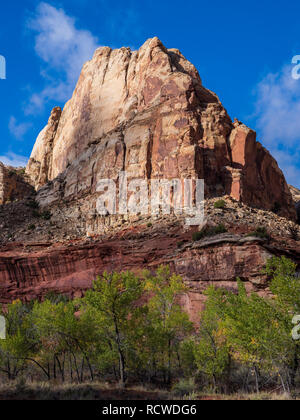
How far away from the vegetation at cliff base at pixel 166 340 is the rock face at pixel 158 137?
28.6m

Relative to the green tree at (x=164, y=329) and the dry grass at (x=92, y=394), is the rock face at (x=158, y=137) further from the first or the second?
the dry grass at (x=92, y=394)

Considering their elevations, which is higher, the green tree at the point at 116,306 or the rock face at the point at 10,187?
the rock face at the point at 10,187

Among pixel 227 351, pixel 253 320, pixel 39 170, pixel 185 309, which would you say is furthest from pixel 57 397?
pixel 39 170

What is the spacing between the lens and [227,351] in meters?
19.0

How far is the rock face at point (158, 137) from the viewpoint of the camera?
4950 cm

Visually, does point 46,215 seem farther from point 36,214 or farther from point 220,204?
point 220,204

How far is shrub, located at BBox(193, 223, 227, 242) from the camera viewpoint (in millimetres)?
34375

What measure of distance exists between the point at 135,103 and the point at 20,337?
55589 millimetres

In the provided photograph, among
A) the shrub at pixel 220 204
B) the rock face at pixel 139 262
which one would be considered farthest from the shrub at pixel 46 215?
the shrub at pixel 220 204

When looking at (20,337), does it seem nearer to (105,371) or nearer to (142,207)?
(105,371)

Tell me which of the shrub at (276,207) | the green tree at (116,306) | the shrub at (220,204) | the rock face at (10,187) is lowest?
the green tree at (116,306)

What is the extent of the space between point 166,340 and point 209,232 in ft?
54.1

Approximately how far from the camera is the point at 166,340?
20422 mm

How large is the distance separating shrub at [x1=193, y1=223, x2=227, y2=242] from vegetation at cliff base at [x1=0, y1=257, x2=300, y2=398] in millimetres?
12516
